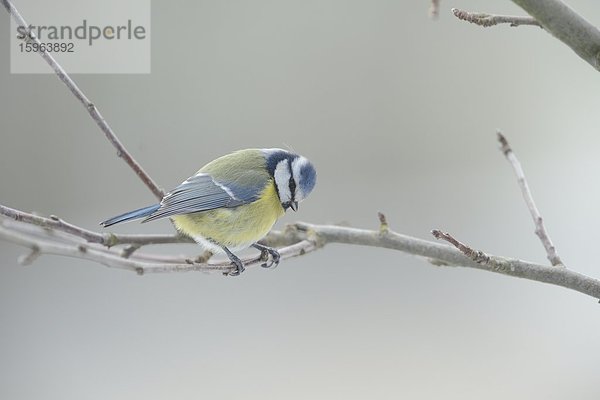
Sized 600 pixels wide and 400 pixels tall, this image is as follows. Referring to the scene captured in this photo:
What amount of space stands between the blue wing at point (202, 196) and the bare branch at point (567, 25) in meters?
0.59

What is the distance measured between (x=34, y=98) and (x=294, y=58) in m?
0.69

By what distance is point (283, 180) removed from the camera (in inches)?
41.6

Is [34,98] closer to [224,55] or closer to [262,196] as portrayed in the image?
[224,55]

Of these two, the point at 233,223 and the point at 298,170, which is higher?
the point at 298,170

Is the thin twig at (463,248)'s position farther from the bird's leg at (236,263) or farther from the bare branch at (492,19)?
the bird's leg at (236,263)

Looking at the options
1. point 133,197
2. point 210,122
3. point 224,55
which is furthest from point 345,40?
point 133,197

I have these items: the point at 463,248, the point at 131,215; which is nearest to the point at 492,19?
the point at 463,248

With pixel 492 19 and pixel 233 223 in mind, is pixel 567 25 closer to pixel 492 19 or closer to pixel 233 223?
pixel 492 19

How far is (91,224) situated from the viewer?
64.3 inches

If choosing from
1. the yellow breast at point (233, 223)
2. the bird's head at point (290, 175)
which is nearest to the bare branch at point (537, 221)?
the bird's head at point (290, 175)

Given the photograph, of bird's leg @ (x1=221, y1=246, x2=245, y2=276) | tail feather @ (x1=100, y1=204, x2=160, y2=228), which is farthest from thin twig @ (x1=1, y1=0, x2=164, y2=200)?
bird's leg @ (x1=221, y1=246, x2=245, y2=276)

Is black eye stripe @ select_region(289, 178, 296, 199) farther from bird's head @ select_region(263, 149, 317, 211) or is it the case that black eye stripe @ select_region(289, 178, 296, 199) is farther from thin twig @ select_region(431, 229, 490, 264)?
thin twig @ select_region(431, 229, 490, 264)

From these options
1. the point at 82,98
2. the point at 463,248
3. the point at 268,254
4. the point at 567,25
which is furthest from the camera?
the point at 268,254

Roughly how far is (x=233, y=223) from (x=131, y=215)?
19 cm
